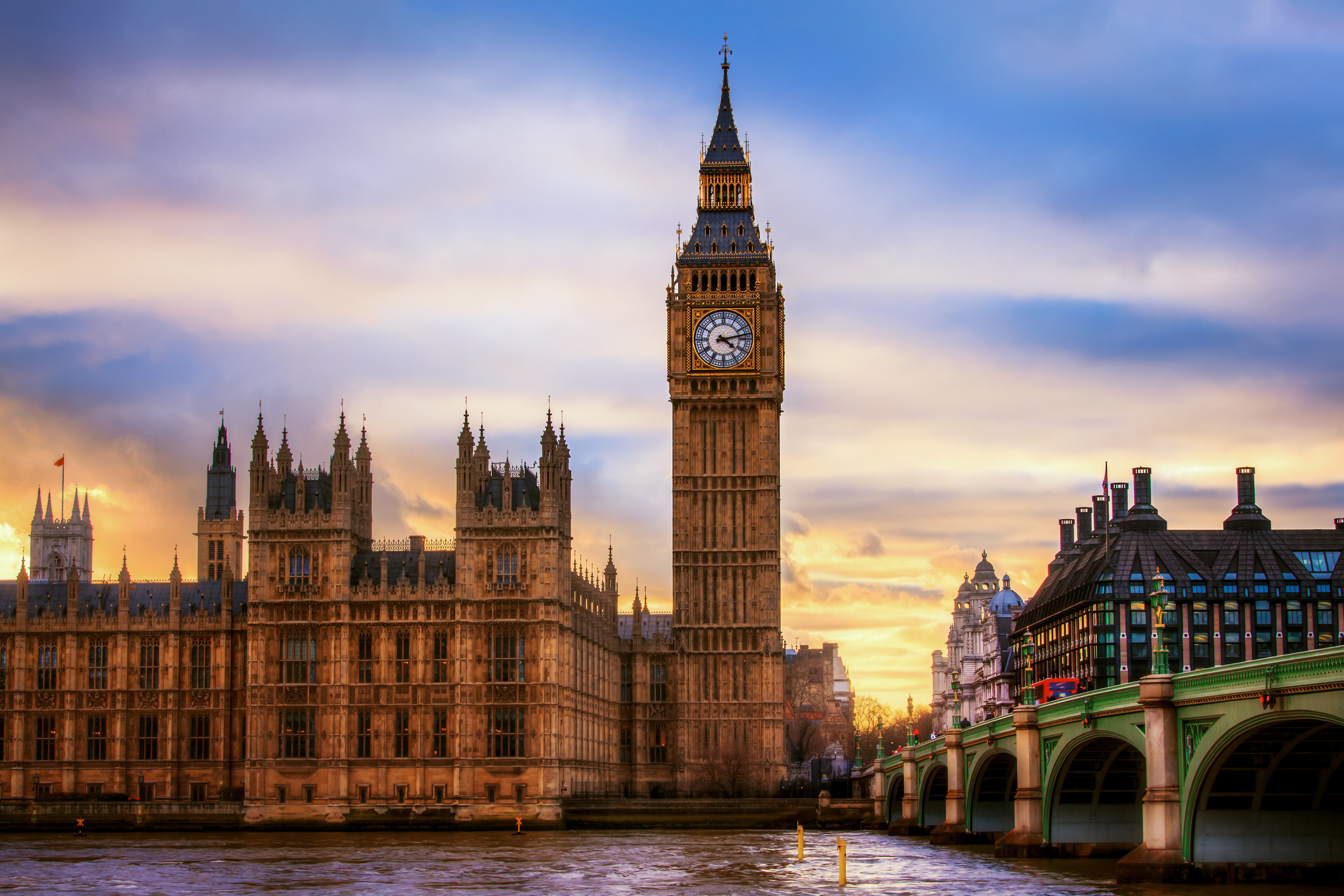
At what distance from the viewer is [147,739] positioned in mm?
118750

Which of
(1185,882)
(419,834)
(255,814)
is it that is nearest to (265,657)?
(255,814)

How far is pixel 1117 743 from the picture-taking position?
221 ft

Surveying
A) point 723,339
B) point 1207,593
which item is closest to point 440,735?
point 723,339

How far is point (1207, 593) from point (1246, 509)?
1051cm

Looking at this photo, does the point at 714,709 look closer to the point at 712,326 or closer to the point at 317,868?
the point at 712,326

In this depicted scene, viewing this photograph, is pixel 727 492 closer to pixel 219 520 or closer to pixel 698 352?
pixel 698 352

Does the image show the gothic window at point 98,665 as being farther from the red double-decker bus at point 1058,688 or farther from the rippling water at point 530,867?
the red double-decker bus at point 1058,688

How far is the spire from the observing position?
494ft

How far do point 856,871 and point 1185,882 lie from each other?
1892cm

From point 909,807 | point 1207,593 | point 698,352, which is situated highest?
point 698,352

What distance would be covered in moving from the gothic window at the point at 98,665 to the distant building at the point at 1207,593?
7543cm

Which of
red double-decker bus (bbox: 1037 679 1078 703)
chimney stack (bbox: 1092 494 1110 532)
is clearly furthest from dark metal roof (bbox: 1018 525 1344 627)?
red double-decker bus (bbox: 1037 679 1078 703)

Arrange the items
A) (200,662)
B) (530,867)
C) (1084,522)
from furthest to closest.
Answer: (1084,522) < (200,662) < (530,867)

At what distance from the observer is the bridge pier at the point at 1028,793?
72.0m
